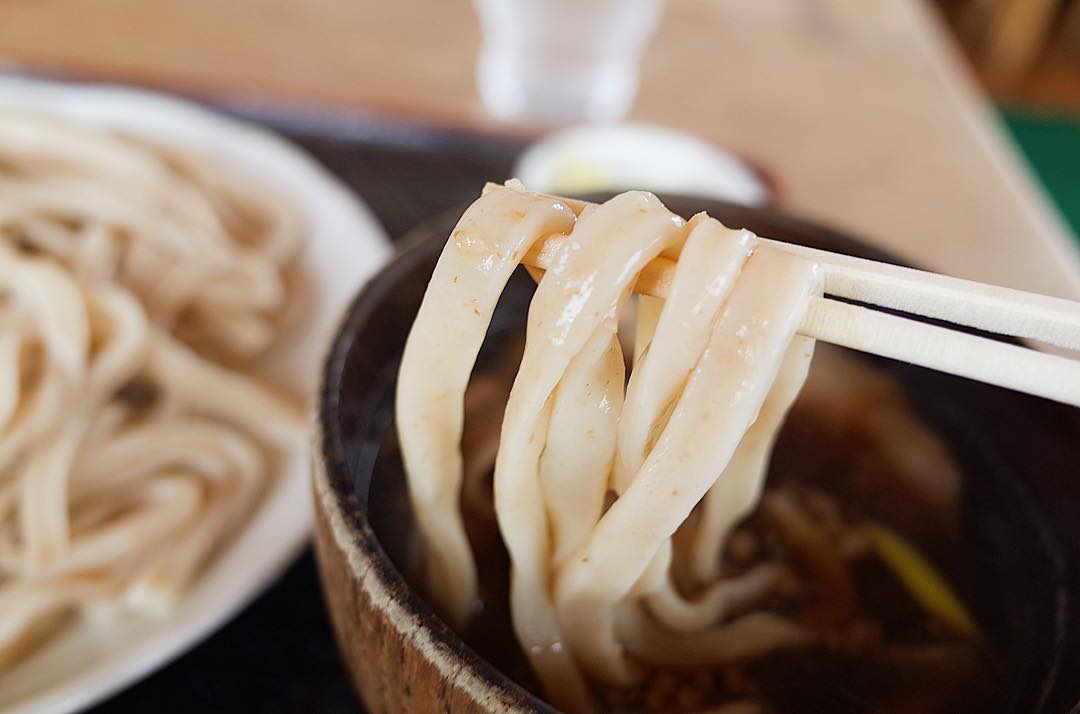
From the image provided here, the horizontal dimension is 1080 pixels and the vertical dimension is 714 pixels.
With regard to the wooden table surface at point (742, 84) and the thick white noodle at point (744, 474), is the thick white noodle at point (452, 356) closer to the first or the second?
the thick white noodle at point (744, 474)

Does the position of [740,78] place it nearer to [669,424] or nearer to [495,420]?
[495,420]

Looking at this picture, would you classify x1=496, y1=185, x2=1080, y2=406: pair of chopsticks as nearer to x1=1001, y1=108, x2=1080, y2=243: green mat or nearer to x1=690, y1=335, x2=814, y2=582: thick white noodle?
x1=690, y1=335, x2=814, y2=582: thick white noodle

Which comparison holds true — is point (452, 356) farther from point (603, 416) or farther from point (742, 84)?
point (742, 84)

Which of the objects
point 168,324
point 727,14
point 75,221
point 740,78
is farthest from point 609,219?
point 727,14

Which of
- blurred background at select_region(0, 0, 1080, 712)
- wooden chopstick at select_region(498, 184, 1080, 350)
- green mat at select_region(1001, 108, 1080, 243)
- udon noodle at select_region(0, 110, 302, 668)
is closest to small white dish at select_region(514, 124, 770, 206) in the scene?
blurred background at select_region(0, 0, 1080, 712)

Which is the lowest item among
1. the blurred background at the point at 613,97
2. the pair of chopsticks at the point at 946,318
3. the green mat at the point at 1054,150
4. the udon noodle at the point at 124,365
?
the green mat at the point at 1054,150

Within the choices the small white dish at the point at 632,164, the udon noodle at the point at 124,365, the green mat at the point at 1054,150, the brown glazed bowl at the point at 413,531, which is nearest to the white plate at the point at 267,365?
the udon noodle at the point at 124,365

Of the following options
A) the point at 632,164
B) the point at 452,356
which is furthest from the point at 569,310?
the point at 632,164
